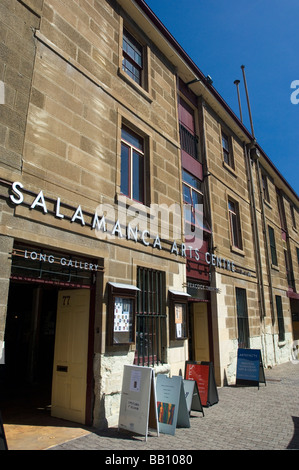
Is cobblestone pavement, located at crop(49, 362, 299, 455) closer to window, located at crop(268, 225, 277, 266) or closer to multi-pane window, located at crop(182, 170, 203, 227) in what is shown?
multi-pane window, located at crop(182, 170, 203, 227)

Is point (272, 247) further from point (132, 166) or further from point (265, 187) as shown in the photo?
point (132, 166)

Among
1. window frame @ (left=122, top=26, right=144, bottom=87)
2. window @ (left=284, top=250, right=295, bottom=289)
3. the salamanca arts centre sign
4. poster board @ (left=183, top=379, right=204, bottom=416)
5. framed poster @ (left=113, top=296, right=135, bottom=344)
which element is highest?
window frame @ (left=122, top=26, right=144, bottom=87)

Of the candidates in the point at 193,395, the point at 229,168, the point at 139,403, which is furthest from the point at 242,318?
the point at 139,403

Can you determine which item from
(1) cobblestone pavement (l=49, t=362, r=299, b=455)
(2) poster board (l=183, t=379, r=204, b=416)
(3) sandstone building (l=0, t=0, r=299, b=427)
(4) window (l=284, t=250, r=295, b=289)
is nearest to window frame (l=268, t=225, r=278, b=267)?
(4) window (l=284, t=250, r=295, b=289)

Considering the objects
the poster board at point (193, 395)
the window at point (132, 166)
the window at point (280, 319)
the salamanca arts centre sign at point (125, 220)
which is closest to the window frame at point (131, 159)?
the window at point (132, 166)

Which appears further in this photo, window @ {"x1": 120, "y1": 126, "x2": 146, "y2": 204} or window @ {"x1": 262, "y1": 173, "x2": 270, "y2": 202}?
window @ {"x1": 262, "y1": 173, "x2": 270, "y2": 202}

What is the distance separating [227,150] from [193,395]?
35.1 feet

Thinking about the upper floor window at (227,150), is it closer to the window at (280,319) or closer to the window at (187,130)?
the window at (187,130)

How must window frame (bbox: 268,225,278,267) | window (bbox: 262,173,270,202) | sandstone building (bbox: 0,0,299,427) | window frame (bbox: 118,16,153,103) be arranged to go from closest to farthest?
sandstone building (bbox: 0,0,299,427) → window frame (bbox: 118,16,153,103) → window frame (bbox: 268,225,278,267) → window (bbox: 262,173,270,202)

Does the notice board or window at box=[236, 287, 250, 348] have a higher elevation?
window at box=[236, 287, 250, 348]

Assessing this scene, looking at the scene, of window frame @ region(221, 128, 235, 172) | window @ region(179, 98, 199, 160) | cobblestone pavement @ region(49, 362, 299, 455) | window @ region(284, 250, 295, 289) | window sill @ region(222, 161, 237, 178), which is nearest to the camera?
cobblestone pavement @ region(49, 362, 299, 455)

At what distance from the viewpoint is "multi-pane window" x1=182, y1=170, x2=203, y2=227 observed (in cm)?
1069

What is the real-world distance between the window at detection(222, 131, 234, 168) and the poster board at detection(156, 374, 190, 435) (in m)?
10.5

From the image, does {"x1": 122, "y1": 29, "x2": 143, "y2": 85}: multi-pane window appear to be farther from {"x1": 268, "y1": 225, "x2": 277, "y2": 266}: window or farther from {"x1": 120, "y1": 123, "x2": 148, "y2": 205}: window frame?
{"x1": 268, "y1": 225, "x2": 277, "y2": 266}: window
